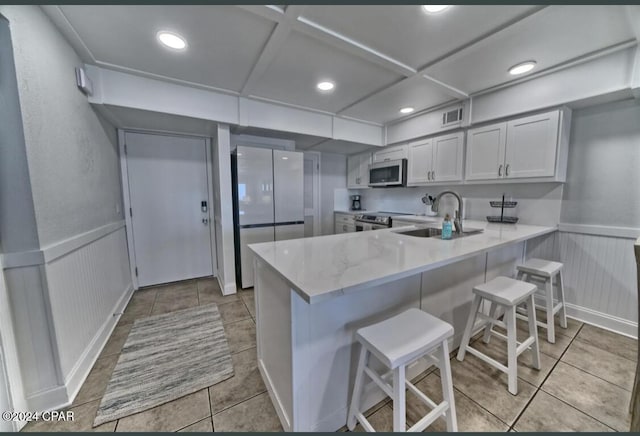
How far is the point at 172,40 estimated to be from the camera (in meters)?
1.65

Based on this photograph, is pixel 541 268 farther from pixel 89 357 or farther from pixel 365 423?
pixel 89 357

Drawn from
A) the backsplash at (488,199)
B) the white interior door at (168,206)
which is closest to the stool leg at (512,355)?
the backsplash at (488,199)

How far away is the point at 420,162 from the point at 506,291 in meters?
2.22

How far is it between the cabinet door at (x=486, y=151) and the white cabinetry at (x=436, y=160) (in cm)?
12

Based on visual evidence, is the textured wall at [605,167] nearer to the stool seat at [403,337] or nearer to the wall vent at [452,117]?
the wall vent at [452,117]

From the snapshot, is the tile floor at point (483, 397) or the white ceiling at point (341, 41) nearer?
the tile floor at point (483, 397)

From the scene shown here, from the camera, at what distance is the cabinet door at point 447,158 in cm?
293

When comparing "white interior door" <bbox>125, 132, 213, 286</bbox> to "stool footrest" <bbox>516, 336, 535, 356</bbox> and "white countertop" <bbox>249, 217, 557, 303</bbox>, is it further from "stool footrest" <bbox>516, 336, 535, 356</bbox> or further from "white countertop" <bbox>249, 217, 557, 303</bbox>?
"stool footrest" <bbox>516, 336, 535, 356</bbox>

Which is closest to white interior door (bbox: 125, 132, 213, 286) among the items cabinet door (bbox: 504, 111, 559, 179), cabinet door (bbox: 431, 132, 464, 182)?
cabinet door (bbox: 431, 132, 464, 182)

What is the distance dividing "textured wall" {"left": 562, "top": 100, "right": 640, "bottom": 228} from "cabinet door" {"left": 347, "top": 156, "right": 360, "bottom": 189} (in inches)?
111

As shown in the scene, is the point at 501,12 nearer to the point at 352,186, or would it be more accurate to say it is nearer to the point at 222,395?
the point at 222,395

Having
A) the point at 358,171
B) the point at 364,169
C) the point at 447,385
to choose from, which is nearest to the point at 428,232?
the point at 447,385

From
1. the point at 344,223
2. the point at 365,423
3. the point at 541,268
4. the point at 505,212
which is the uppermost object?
the point at 505,212

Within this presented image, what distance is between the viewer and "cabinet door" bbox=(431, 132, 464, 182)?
293 centimetres
